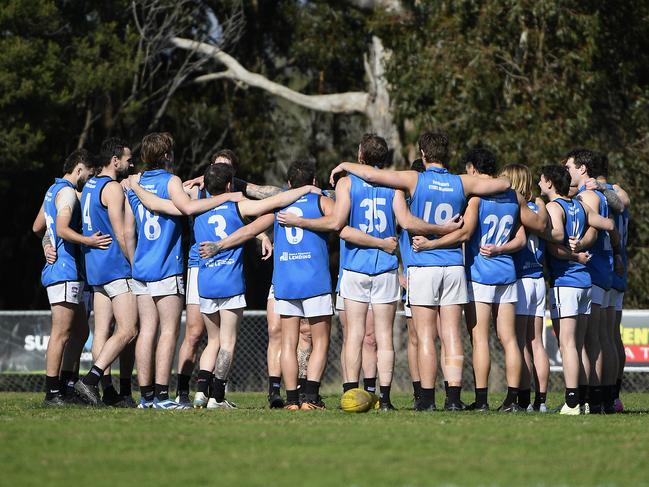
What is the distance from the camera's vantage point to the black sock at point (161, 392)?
441 inches

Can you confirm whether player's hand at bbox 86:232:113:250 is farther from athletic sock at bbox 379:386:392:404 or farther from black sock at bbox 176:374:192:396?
athletic sock at bbox 379:386:392:404

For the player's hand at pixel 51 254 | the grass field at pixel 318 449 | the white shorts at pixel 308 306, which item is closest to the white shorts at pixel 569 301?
the grass field at pixel 318 449

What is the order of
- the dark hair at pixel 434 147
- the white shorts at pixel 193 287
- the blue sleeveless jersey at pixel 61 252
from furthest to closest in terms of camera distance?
the white shorts at pixel 193 287 < the blue sleeveless jersey at pixel 61 252 < the dark hair at pixel 434 147

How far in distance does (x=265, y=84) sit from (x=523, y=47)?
24.2ft

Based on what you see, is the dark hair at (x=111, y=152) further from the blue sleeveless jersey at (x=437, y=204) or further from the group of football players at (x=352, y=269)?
the blue sleeveless jersey at (x=437, y=204)

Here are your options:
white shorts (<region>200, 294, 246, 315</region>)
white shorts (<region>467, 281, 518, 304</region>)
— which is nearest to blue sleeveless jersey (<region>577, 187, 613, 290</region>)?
white shorts (<region>467, 281, 518, 304</region>)

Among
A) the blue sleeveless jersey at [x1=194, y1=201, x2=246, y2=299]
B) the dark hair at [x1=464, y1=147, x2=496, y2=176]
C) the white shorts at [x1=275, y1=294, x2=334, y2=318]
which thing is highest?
the dark hair at [x1=464, y1=147, x2=496, y2=176]

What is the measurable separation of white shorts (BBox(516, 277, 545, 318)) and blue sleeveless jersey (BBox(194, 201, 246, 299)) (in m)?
2.59

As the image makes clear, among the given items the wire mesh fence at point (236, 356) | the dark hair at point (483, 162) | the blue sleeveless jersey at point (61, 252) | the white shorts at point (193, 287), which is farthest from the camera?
the wire mesh fence at point (236, 356)

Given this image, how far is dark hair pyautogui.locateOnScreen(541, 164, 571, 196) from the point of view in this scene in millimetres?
11383

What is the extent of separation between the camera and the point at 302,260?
36.0ft

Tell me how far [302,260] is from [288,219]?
1.32ft

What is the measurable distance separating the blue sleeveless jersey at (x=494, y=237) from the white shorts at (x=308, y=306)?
4.34ft

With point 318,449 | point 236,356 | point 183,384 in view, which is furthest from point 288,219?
point 236,356
